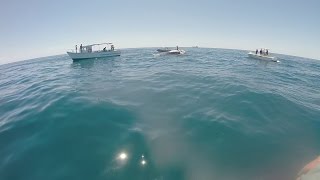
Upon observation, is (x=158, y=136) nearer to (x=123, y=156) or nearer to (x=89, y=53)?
(x=123, y=156)

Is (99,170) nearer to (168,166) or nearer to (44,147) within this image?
(168,166)

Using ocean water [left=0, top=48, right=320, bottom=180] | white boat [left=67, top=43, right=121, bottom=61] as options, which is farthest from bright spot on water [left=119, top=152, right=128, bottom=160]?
white boat [left=67, top=43, right=121, bottom=61]

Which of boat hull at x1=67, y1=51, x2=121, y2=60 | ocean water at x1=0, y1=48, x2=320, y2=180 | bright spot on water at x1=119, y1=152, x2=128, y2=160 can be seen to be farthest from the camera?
boat hull at x1=67, y1=51, x2=121, y2=60

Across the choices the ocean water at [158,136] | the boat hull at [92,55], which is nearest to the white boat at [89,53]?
the boat hull at [92,55]

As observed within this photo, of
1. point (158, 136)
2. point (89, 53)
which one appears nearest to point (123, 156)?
point (158, 136)

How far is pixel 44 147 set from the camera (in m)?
10.0

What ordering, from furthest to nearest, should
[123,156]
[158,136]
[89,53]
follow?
[89,53], [158,136], [123,156]

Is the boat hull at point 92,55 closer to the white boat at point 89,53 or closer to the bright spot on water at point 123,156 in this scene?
the white boat at point 89,53

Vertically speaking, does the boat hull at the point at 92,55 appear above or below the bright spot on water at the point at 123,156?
above

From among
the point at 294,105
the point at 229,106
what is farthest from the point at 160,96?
the point at 294,105

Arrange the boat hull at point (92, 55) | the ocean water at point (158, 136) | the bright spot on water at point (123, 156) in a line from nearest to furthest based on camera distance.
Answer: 1. the ocean water at point (158, 136)
2. the bright spot on water at point (123, 156)
3. the boat hull at point (92, 55)

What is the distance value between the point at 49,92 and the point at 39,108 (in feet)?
17.0

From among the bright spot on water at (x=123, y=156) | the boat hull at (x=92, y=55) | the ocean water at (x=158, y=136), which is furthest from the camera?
the boat hull at (x=92, y=55)

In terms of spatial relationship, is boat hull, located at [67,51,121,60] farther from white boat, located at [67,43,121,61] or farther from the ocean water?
the ocean water
